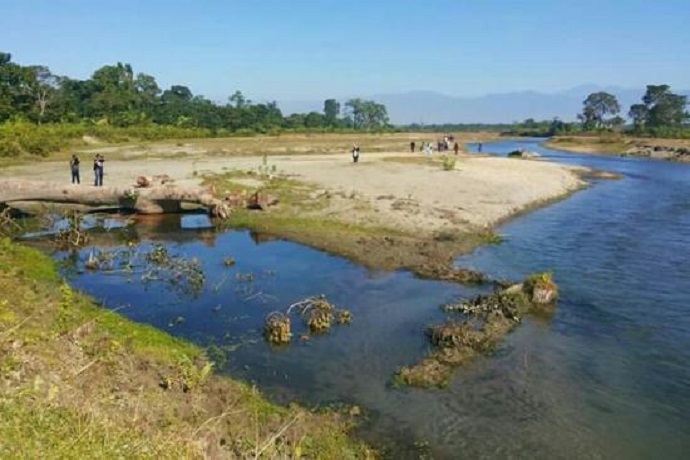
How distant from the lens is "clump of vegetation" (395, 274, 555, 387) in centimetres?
1507

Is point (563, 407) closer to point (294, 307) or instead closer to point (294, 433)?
point (294, 433)

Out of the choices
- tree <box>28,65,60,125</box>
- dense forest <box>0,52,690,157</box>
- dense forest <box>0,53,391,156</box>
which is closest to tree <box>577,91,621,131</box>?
dense forest <box>0,52,690,157</box>

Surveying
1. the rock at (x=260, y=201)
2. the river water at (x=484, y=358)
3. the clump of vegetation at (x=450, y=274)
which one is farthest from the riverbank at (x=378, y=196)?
the river water at (x=484, y=358)

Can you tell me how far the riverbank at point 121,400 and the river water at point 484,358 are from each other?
3.70 feet

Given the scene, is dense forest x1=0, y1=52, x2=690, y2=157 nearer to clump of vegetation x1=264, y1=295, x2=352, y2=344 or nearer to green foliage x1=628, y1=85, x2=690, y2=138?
green foliage x1=628, y1=85, x2=690, y2=138

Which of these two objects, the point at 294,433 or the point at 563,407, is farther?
the point at 563,407

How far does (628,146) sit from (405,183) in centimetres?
8524

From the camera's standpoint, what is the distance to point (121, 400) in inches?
427

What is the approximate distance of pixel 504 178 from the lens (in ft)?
170

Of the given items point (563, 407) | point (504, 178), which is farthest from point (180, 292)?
point (504, 178)

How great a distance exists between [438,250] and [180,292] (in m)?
11.5

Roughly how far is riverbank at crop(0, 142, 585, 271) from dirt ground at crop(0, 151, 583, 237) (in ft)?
0.23

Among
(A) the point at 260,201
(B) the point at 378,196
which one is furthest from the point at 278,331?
(B) the point at 378,196

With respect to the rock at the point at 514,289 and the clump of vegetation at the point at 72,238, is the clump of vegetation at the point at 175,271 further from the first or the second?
the rock at the point at 514,289
